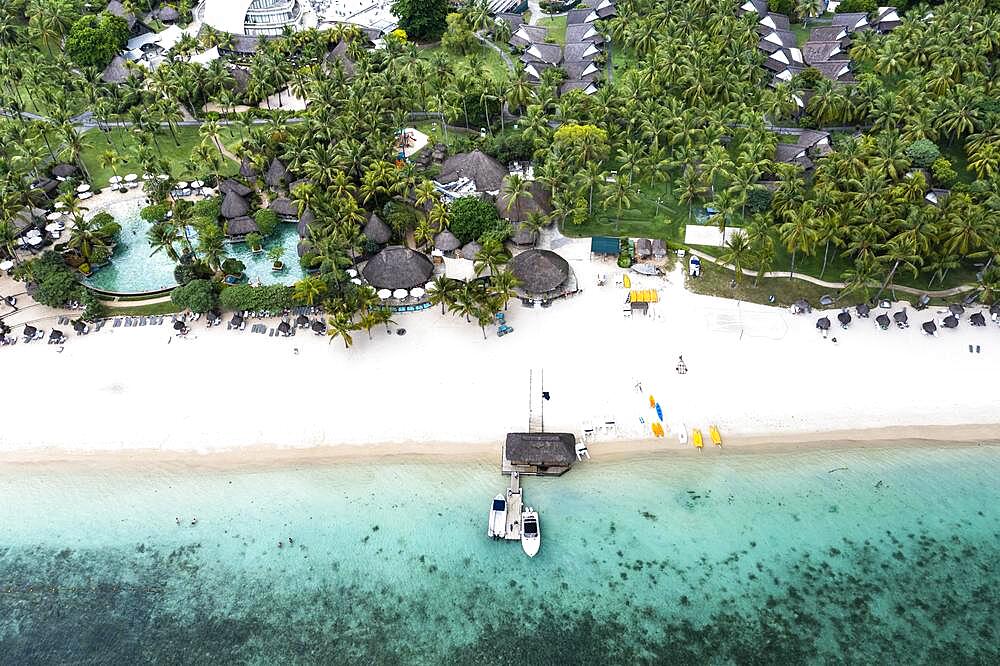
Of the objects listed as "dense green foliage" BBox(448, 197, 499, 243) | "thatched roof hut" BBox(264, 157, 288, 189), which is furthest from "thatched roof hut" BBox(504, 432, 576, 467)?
"thatched roof hut" BBox(264, 157, 288, 189)

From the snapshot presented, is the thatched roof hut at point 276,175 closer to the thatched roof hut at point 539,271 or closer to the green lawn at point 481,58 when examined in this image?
the thatched roof hut at point 539,271

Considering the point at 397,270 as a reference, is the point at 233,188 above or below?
above

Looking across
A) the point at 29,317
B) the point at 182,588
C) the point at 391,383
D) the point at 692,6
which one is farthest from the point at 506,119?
Answer: the point at 182,588

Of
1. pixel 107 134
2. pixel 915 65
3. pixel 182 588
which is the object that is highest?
pixel 915 65

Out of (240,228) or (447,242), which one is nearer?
(447,242)

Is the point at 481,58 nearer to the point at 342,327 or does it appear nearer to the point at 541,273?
the point at 541,273

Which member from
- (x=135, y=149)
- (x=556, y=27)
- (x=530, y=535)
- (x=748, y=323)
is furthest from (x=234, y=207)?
(x=556, y=27)

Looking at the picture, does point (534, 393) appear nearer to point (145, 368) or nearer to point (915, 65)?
point (145, 368)
